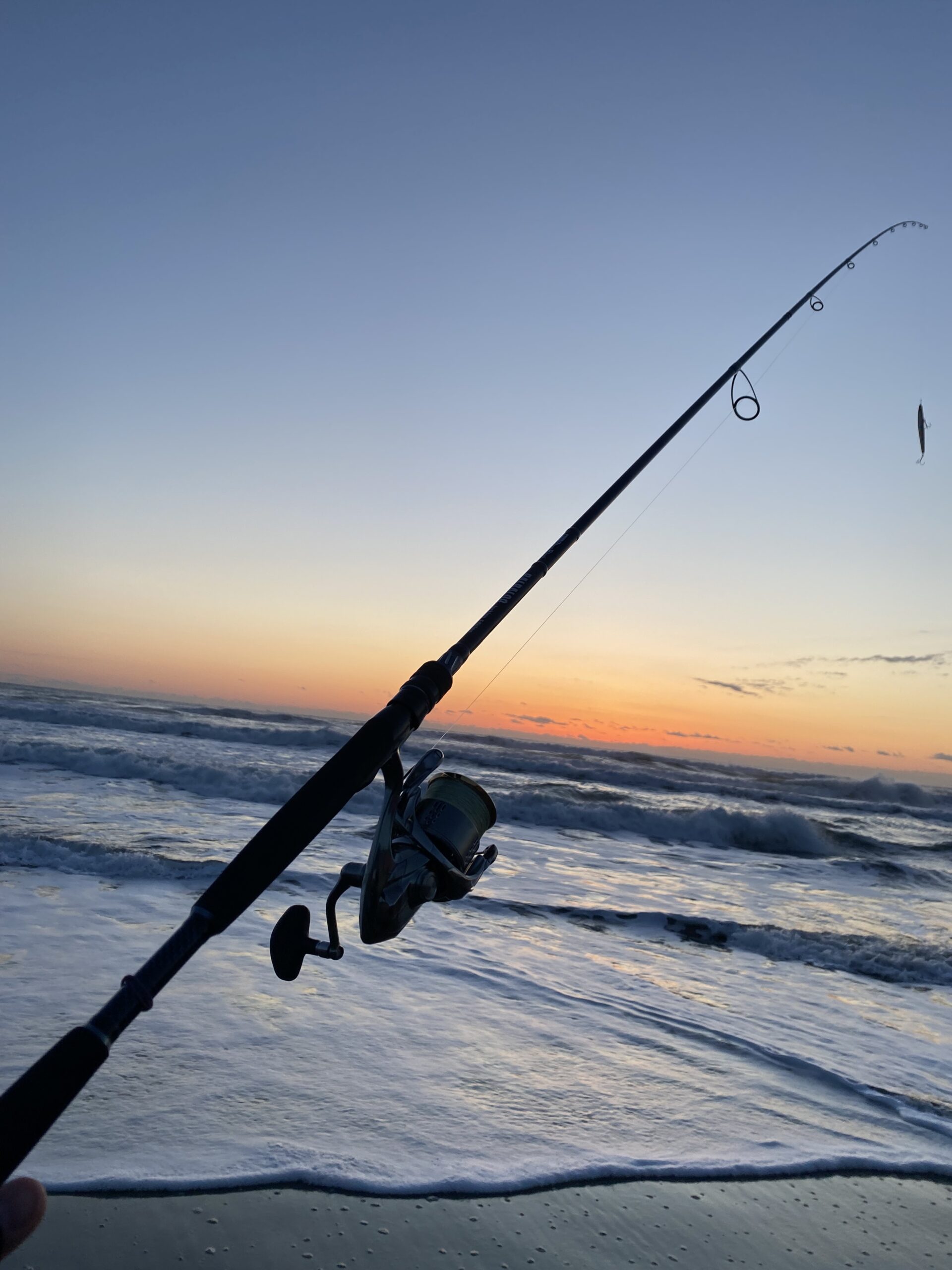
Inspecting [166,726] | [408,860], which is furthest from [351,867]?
[166,726]

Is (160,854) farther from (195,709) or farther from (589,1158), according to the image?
(195,709)

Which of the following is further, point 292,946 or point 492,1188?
point 492,1188

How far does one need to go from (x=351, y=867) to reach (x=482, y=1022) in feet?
9.71

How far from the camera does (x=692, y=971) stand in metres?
5.66

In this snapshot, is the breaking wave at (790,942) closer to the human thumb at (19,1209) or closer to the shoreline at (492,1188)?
the shoreline at (492,1188)

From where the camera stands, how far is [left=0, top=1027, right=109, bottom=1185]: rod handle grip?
38.0 inches

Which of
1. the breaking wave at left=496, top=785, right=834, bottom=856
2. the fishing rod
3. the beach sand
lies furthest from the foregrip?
the breaking wave at left=496, top=785, right=834, bottom=856

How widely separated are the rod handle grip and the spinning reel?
449 millimetres

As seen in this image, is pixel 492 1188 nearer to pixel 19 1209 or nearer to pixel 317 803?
pixel 317 803

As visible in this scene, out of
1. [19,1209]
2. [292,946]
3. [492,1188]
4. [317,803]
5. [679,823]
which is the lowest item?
[679,823]

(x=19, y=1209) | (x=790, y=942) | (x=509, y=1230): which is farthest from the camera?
(x=790, y=942)

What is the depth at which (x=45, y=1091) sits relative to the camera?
39.8 inches

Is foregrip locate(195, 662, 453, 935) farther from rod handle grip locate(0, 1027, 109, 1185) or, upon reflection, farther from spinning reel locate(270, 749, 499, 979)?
rod handle grip locate(0, 1027, 109, 1185)

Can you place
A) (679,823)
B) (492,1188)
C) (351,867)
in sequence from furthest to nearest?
(679,823)
(492,1188)
(351,867)
